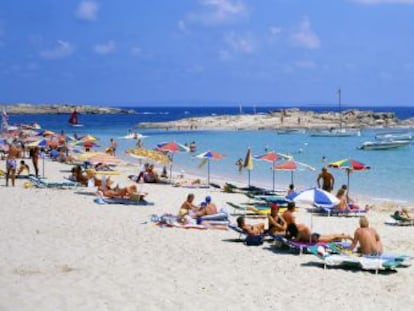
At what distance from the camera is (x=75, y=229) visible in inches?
548

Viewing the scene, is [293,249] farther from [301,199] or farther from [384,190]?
[384,190]

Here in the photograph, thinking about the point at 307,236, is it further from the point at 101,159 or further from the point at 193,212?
the point at 101,159

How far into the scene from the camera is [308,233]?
487 inches

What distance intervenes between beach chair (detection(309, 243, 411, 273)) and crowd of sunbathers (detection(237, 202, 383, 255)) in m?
0.25

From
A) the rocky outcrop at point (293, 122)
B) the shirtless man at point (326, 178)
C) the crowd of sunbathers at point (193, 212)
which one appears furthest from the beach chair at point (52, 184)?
the rocky outcrop at point (293, 122)

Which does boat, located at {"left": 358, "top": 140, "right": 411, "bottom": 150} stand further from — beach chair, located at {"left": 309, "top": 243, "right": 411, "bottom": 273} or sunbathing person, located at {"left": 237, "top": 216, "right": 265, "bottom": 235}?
beach chair, located at {"left": 309, "top": 243, "right": 411, "bottom": 273}

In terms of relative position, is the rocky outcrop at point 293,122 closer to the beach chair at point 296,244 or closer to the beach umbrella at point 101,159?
the beach umbrella at point 101,159

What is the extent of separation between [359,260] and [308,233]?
163cm

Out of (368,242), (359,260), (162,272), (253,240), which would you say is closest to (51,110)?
(253,240)

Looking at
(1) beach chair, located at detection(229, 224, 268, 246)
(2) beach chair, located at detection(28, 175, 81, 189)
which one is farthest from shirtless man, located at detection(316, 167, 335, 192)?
(2) beach chair, located at detection(28, 175, 81, 189)

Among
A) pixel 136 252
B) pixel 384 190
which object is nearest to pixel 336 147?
pixel 384 190

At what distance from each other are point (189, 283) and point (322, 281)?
214cm

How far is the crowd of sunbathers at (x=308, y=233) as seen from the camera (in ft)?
37.3

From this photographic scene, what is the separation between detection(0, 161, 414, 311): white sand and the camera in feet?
28.6
